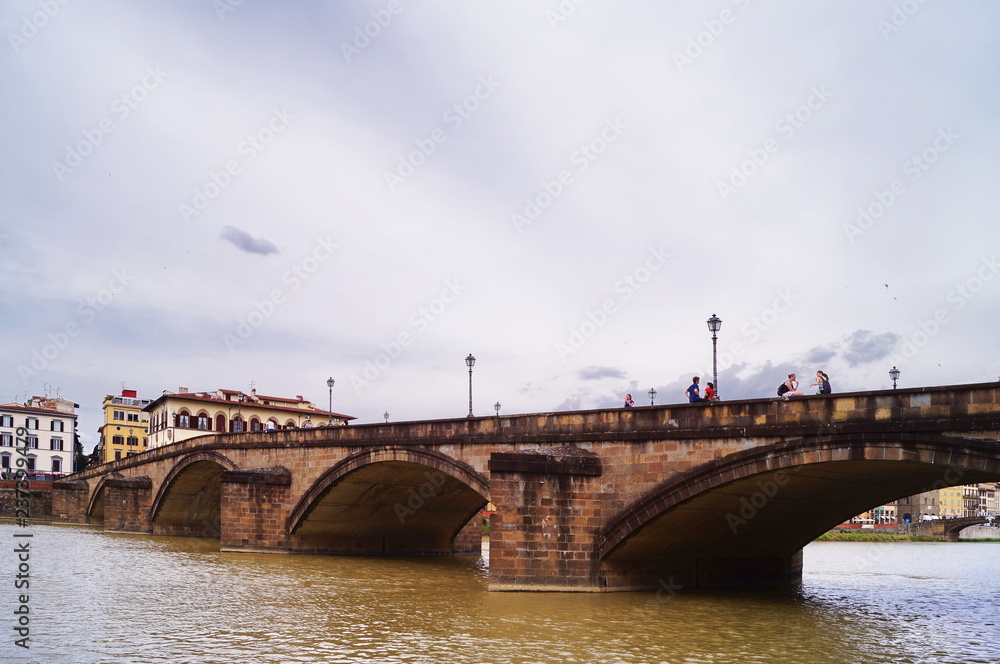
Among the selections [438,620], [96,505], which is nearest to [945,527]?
[96,505]

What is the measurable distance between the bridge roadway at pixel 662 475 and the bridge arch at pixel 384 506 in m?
0.12

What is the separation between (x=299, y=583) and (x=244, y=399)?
51806 mm

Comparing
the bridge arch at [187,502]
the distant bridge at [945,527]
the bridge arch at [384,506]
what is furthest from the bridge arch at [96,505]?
the distant bridge at [945,527]

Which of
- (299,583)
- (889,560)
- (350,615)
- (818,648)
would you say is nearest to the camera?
(818,648)

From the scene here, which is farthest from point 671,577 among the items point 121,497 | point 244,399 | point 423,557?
point 244,399

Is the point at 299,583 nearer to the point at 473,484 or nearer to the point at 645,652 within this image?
the point at 473,484

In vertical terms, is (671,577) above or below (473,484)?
below

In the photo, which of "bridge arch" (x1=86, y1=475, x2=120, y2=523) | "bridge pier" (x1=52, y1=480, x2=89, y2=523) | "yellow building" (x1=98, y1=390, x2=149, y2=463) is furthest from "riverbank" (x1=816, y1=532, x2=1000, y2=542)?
"yellow building" (x1=98, y1=390, x2=149, y2=463)

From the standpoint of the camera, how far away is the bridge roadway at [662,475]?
57.2ft

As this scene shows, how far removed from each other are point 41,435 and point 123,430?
32.7 ft

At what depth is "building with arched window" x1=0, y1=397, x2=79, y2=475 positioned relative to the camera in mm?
87125

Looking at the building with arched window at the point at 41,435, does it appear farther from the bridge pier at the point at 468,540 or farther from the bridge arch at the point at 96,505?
the bridge pier at the point at 468,540

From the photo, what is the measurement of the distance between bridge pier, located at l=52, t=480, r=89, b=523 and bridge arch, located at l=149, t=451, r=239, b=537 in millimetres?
17379

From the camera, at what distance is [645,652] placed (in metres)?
14.3
